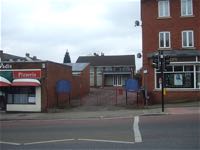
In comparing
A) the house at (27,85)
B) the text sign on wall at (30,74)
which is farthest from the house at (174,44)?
the text sign on wall at (30,74)

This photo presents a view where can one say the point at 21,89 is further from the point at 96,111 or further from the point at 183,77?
the point at 183,77

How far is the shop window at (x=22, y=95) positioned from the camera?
112 feet

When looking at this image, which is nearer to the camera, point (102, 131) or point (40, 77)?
point (102, 131)

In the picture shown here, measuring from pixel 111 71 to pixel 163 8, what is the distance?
41.3 meters

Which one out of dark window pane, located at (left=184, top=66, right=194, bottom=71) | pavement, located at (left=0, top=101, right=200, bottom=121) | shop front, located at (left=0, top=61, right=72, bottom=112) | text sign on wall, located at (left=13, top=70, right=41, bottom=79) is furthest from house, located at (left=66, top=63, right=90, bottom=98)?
dark window pane, located at (left=184, top=66, right=194, bottom=71)

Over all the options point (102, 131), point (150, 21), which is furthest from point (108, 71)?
point (102, 131)

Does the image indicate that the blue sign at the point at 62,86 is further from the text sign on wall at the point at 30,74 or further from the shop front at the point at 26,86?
the text sign on wall at the point at 30,74

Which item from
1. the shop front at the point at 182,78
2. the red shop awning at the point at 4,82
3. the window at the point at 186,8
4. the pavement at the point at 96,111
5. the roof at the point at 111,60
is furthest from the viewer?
the roof at the point at 111,60

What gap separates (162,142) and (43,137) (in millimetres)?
5004

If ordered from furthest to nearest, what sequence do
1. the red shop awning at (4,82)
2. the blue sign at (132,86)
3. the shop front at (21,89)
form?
the blue sign at (132,86)
the shop front at (21,89)
the red shop awning at (4,82)

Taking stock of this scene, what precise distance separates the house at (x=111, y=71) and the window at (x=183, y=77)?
39881 mm

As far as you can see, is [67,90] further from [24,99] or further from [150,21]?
[150,21]

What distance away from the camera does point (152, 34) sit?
37406 millimetres

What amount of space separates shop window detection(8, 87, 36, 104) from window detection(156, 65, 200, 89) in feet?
37.5
